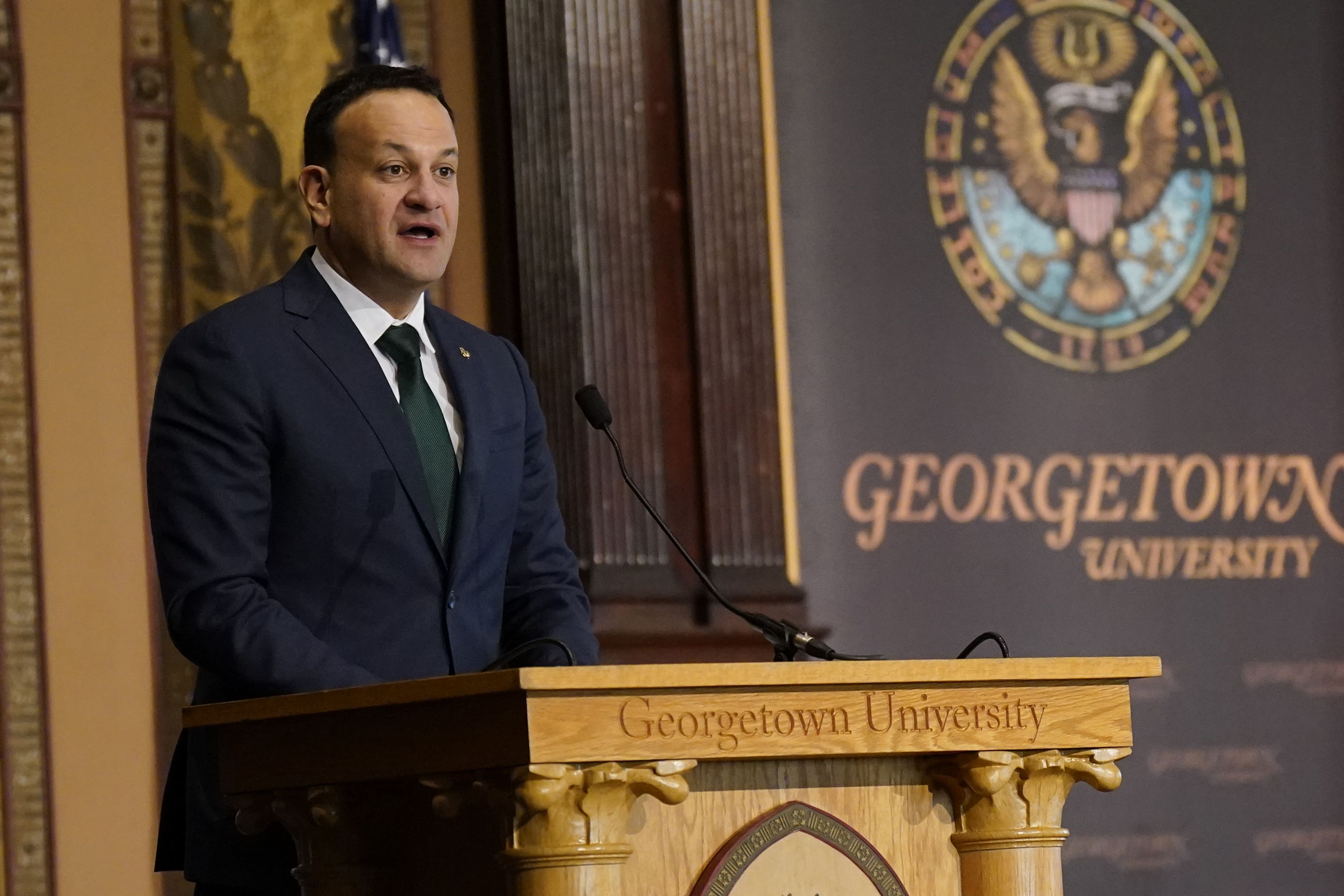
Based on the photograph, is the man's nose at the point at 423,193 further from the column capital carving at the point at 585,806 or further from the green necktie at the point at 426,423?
the column capital carving at the point at 585,806

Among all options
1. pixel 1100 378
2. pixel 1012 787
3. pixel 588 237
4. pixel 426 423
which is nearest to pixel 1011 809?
pixel 1012 787

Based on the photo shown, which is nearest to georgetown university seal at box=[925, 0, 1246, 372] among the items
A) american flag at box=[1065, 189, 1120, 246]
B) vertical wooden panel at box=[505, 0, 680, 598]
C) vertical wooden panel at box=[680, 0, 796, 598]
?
american flag at box=[1065, 189, 1120, 246]

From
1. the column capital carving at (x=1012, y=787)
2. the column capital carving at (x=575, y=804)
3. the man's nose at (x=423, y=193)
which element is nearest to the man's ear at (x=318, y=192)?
the man's nose at (x=423, y=193)

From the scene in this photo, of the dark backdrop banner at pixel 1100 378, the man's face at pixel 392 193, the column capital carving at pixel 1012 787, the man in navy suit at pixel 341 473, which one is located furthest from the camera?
the dark backdrop banner at pixel 1100 378

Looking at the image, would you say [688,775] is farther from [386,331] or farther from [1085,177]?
[1085,177]

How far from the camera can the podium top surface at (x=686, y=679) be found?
5.61 feet

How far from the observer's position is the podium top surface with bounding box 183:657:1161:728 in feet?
5.61

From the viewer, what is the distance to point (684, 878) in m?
1.85

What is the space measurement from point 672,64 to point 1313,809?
2407 millimetres

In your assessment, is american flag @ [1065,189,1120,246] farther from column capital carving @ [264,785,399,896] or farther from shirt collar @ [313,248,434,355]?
column capital carving @ [264,785,399,896]

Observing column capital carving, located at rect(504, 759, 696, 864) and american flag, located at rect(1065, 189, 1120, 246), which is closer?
column capital carving, located at rect(504, 759, 696, 864)

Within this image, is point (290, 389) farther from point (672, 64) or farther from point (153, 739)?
point (672, 64)

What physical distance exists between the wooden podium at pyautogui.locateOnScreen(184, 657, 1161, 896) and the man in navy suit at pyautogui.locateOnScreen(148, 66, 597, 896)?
12 centimetres

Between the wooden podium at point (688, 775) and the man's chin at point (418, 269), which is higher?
the man's chin at point (418, 269)
